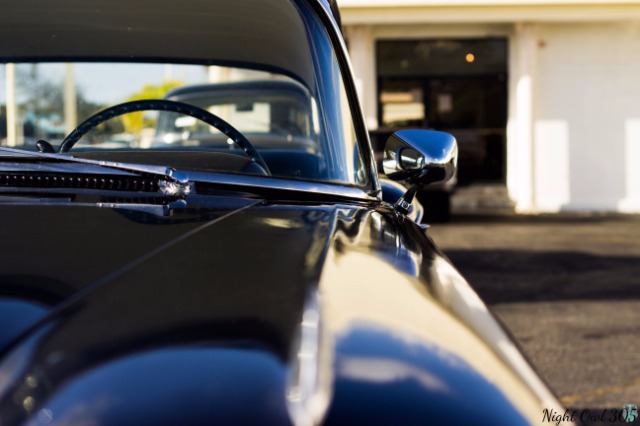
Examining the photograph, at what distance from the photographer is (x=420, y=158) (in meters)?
2.51

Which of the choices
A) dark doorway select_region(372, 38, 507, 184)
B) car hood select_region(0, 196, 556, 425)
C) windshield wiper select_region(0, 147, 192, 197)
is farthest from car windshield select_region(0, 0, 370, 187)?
dark doorway select_region(372, 38, 507, 184)

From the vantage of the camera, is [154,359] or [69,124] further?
[69,124]

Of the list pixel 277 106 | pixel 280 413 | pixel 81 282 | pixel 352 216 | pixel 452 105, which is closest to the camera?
pixel 280 413

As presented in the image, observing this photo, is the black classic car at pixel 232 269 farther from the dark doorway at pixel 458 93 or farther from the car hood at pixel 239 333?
the dark doorway at pixel 458 93

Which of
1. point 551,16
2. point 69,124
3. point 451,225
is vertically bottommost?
point 451,225

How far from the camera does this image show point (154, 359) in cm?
102

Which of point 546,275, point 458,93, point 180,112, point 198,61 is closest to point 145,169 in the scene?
point 180,112

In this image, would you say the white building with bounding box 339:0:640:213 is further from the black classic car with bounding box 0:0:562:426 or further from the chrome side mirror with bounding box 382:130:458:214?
the black classic car with bounding box 0:0:562:426

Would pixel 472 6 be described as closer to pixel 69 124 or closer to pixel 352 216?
pixel 69 124

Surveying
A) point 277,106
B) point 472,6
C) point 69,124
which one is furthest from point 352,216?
point 472,6

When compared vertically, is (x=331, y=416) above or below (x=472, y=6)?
below

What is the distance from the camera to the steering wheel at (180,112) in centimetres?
243

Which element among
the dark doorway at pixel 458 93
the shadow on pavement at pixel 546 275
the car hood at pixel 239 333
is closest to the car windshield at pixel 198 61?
the car hood at pixel 239 333

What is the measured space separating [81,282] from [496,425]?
58cm
